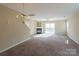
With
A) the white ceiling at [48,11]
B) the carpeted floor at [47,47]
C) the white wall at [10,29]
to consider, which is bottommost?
the carpeted floor at [47,47]

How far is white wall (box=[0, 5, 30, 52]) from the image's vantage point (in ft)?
10.8

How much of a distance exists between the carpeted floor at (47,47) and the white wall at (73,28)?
158 mm

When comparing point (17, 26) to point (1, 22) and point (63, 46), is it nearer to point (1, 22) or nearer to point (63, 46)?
point (1, 22)

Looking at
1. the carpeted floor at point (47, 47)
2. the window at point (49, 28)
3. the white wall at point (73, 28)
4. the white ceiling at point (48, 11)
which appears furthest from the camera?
the window at point (49, 28)

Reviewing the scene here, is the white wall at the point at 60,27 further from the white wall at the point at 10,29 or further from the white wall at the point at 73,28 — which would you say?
the white wall at the point at 10,29

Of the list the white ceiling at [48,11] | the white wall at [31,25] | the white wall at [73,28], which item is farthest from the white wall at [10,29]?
the white wall at [73,28]

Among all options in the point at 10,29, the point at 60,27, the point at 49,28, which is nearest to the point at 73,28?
the point at 60,27

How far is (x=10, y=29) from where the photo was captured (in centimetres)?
341

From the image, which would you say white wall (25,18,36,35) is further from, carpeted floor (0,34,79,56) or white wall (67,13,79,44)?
white wall (67,13,79,44)

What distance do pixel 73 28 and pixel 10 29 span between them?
2107 mm

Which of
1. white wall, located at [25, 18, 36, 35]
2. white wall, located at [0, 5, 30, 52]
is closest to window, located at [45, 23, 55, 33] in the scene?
white wall, located at [25, 18, 36, 35]

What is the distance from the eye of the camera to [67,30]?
136 inches

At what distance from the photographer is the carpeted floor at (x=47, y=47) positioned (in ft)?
10.6

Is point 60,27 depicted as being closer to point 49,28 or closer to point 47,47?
point 49,28
